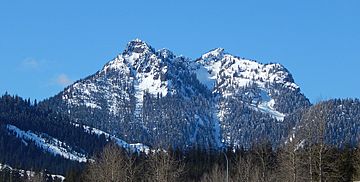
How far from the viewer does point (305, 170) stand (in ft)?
304

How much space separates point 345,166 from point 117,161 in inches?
1371

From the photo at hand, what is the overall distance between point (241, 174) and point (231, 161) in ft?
215

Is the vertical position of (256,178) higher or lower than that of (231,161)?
Answer: lower

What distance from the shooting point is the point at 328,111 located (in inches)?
2879

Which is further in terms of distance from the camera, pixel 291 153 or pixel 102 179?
pixel 102 179

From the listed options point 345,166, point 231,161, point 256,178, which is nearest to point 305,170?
point 256,178

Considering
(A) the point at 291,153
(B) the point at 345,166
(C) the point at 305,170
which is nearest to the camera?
(A) the point at 291,153

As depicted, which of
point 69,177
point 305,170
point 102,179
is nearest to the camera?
point 305,170

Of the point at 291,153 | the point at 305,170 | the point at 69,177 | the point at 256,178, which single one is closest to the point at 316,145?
the point at 291,153

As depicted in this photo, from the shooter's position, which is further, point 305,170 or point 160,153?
point 160,153

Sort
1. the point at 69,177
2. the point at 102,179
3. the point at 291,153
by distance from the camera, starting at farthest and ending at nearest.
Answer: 1. the point at 69,177
2. the point at 102,179
3. the point at 291,153

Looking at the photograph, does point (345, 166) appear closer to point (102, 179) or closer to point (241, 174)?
Result: point (241, 174)

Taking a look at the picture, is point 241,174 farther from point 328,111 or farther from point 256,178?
point 328,111

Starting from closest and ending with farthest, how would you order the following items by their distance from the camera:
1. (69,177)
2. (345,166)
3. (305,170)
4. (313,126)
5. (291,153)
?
(313,126)
(291,153)
(305,170)
(345,166)
(69,177)
